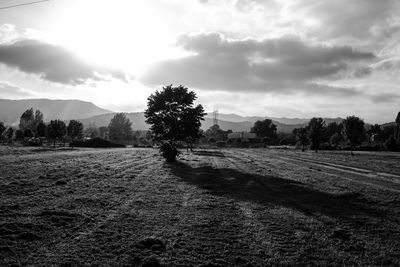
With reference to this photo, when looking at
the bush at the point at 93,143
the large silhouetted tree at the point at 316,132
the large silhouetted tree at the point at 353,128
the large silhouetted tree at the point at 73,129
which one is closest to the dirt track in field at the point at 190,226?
the large silhouetted tree at the point at 353,128

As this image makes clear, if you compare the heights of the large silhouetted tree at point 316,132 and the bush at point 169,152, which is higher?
the large silhouetted tree at point 316,132

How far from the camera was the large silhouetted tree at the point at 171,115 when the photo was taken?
49250 millimetres

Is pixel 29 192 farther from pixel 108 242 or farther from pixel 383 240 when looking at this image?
pixel 383 240

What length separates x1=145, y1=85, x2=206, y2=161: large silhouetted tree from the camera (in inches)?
1939

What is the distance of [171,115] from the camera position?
5062 cm


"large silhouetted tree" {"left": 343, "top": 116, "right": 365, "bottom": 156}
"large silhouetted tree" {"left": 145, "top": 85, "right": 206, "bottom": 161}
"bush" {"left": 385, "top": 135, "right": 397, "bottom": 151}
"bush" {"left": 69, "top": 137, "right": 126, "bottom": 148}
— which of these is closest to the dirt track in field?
"large silhouetted tree" {"left": 145, "top": 85, "right": 206, "bottom": 161}

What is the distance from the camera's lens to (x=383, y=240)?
9.98 metres

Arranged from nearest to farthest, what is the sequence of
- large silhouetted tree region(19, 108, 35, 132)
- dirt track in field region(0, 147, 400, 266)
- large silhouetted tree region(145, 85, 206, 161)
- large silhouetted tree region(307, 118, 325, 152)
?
dirt track in field region(0, 147, 400, 266)
large silhouetted tree region(145, 85, 206, 161)
large silhouetted tree region(307, 118, 325, 152)
large silhouetted tree region(19, 108, 35, 132)

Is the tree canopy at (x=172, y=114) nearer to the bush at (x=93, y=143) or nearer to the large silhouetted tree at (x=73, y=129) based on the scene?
the bush at (x=93, y=143)

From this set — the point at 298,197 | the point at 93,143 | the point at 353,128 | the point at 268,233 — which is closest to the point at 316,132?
the point at 353,128

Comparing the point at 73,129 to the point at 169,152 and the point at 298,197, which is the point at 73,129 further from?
the point at 298,197

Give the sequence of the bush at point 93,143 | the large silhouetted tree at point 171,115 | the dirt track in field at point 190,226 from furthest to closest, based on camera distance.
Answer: the bush at point 93,143
the large silhouetted tree at point 171,115
the dirt track in field at point 190,226

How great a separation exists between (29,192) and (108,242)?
8.55 metres

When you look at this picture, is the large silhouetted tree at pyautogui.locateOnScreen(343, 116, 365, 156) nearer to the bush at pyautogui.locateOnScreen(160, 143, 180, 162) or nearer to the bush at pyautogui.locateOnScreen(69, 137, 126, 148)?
the bush at pyautogui.locateOnScreen(160, 143, 180, 162)
